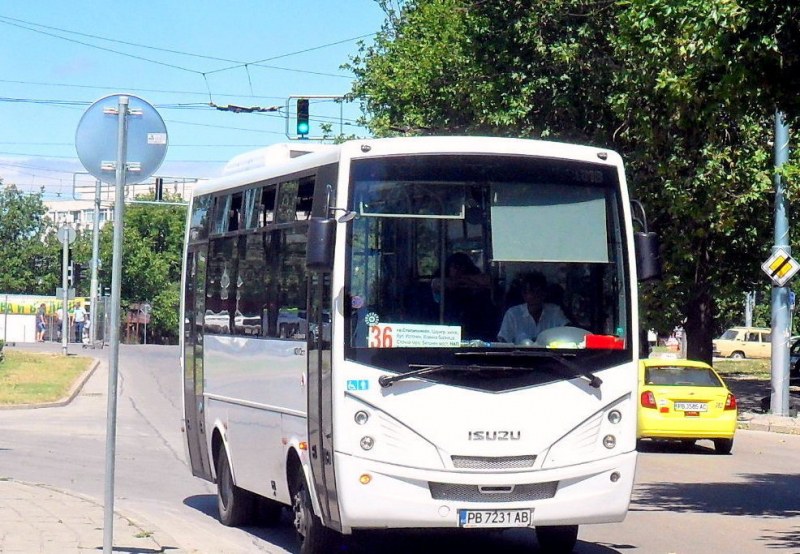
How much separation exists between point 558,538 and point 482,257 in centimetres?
252

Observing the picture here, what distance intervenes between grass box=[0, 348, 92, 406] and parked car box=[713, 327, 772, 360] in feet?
142

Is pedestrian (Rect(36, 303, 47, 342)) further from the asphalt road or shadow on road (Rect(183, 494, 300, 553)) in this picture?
shadow on road (Rect(183, 494, 300, 553))

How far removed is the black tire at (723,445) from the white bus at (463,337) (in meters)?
11.9

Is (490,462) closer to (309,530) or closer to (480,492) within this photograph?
(480,492)

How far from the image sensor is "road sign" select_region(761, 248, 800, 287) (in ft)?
88.7

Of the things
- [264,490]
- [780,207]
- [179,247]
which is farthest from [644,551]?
[179,247]

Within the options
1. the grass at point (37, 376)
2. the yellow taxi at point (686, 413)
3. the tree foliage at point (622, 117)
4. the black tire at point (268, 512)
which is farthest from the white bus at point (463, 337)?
the grass at point (37, 376)

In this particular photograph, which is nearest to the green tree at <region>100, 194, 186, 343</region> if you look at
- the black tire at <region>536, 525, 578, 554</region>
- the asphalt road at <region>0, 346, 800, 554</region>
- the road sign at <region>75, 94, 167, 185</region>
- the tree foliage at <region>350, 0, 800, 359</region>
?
the tree foliage at <region>350, 0, 800, 359</region>

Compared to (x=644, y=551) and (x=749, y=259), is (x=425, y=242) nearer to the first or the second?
(x=644, y=551)

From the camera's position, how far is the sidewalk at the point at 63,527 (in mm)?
10148

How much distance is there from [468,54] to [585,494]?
2334 cm

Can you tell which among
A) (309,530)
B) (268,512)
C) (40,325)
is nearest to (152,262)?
(40,325)

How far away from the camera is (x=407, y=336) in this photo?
918cm

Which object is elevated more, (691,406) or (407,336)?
(407,336)
